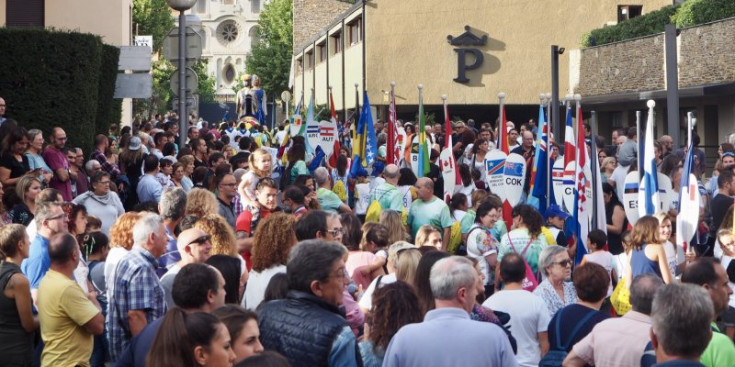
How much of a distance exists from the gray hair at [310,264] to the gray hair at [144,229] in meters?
1.72

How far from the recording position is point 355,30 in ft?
158

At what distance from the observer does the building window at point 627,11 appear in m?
43.4

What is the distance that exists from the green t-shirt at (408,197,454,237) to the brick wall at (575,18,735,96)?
61.4ft

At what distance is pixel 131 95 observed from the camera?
1839 centimetres

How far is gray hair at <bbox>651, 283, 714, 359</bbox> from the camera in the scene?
16.8 feet

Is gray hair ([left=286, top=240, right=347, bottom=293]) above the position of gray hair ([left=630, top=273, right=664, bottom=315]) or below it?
above

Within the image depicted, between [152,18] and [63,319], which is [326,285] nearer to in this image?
[63,319]

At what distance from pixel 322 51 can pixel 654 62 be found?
25077mm

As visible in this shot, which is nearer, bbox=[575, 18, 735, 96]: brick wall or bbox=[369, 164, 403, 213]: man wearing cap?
bbox=[369, 164, 403, 213]: man wearing cap

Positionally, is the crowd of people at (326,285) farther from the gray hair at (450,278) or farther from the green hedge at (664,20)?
the green hedge at (664,20)

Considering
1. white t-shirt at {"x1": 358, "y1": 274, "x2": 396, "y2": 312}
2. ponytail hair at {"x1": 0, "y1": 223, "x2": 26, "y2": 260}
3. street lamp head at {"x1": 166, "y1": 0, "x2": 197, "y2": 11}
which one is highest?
street lamp head at {"x1": 166, "y1": 0, "x2": 197, "y2": 11}

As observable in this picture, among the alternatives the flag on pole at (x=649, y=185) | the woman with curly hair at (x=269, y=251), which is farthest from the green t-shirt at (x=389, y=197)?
the woman with curly hair at (x=269, y=251)

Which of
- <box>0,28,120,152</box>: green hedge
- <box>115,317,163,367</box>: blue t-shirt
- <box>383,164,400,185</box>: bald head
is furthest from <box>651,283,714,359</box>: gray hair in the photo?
<box>0,28,120,152</box>: green hedge

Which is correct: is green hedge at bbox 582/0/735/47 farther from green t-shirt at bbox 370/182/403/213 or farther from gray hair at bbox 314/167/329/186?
gray hair at bbox 314/167/329/186
